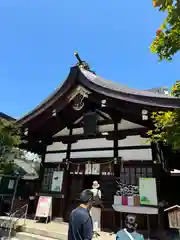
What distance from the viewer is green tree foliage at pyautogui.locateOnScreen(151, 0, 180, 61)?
12.0 feet

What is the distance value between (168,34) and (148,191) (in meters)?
4.85

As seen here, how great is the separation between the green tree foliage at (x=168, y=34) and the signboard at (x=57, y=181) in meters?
6.54

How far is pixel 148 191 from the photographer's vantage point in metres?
6.48

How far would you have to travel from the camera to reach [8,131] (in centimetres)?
713

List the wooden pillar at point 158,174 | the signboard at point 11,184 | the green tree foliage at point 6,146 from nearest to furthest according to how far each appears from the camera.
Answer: the wooden pillar at point 158,174, the green tree foliage at point 6,146, the signboard at point 11,184

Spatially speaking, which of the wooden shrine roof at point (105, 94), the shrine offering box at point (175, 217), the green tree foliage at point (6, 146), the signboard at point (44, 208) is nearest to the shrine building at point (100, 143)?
the wooden shrine roof at point (105, 94)

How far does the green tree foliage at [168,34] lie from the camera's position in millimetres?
3668

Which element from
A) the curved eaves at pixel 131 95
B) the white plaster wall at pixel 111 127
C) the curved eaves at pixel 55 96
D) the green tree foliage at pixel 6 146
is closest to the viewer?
the curved eaves at pixel 131 95

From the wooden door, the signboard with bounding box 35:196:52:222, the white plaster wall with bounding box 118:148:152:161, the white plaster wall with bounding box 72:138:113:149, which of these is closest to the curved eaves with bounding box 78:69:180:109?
the white plaster wall with bounding box 118:148:152:161

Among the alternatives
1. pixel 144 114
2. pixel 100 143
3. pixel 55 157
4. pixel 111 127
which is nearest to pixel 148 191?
pixel 144 114

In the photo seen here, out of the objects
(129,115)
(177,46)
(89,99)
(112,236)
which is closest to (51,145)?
(89,99)

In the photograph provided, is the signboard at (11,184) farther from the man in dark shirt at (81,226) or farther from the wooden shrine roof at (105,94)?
the man in dark shirt at (81,226)

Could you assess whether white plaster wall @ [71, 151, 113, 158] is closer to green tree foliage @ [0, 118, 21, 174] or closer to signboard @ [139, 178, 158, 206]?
signboard @ [139, 178, 158, 206]

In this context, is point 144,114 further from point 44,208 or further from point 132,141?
point 44,208
